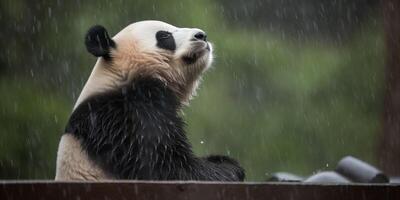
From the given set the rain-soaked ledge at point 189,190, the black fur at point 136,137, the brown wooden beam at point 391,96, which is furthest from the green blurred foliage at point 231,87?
the rain-soaked ledge at point 189,190

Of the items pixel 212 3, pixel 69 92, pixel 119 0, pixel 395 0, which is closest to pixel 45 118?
pixel 69 92

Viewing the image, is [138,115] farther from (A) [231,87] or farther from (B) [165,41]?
(A) [231,87]

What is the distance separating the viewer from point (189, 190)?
2.61m

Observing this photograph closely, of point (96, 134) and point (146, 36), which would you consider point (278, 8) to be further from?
point (96, 134)

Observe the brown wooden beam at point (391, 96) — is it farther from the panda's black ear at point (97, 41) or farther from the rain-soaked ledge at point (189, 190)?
the rain-soaked ledge at point (189, 190)

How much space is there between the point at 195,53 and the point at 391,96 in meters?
3.18

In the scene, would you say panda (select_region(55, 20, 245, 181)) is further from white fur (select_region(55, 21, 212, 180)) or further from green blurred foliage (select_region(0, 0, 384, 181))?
green blurred foliage (select_region(0, 0, 384, 181))

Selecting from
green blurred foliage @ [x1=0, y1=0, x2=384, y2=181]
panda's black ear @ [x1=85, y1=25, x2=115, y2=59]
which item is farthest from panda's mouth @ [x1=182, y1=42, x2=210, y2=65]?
green blurred foliage @ [x1=0, y1=0, x2=384, y2=181]

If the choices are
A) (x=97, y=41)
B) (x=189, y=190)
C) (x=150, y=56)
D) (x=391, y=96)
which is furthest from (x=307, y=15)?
(x=189, y=190)

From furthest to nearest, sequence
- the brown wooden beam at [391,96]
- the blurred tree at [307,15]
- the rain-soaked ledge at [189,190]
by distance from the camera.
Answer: the blurred tree at [307,15], the brown wooden beam at [391,96], the rain-soaked ledge at [189,190]

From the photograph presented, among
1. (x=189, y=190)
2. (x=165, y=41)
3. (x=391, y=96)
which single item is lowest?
(x=189, y=190)

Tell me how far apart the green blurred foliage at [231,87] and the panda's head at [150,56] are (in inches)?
144

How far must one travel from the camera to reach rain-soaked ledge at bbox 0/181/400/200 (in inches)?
99.7

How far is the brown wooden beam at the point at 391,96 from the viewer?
731cm
